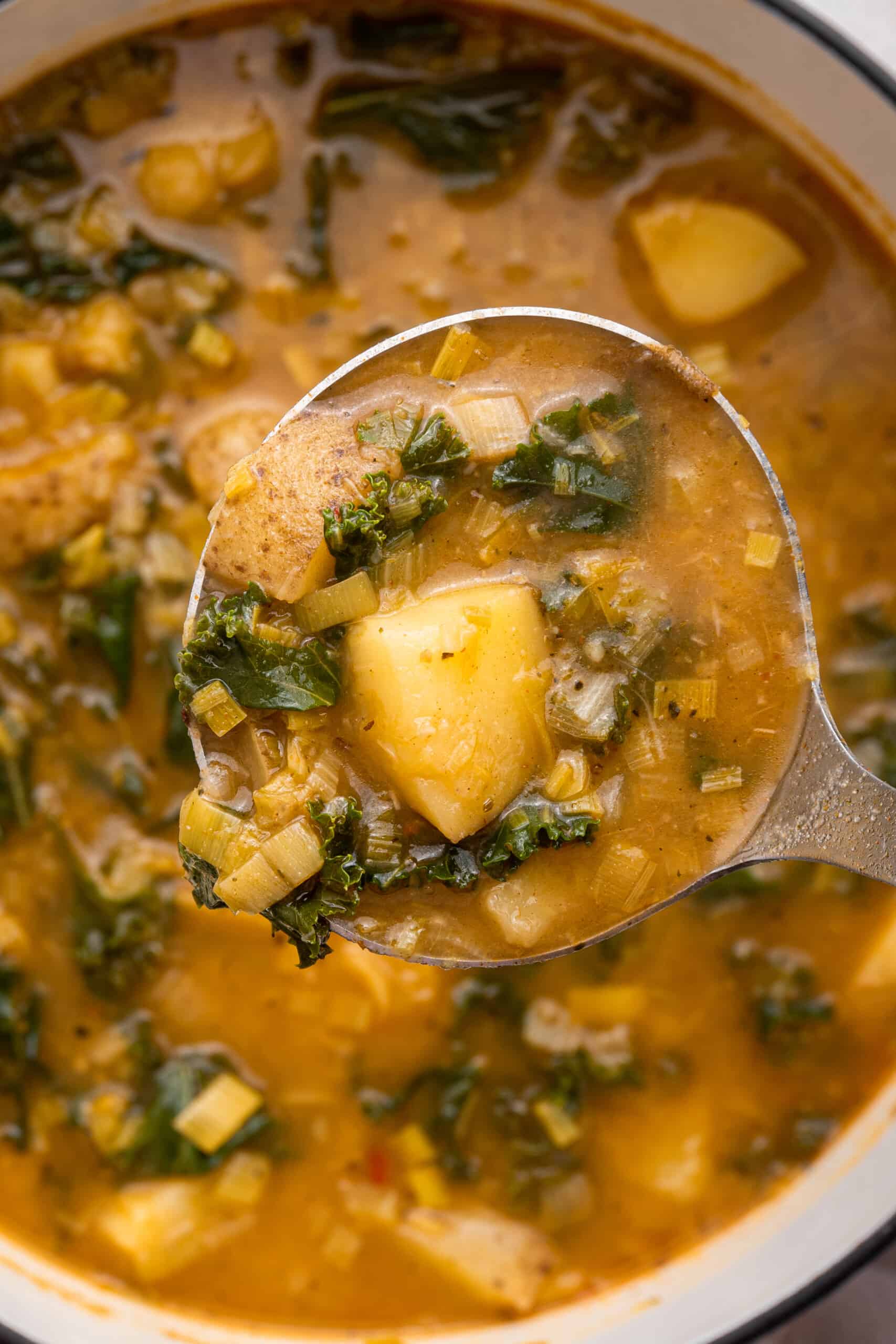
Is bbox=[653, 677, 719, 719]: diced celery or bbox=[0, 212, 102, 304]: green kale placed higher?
bbox=[0, 212, 102, 304]: green kale

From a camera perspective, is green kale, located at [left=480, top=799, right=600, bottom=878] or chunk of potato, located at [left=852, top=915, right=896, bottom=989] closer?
green kale, located at [left=480, top=799, right=600, bottom=878]

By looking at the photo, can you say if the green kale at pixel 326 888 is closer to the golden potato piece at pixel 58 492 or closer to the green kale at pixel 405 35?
the golden potato piece at pixel 58 492

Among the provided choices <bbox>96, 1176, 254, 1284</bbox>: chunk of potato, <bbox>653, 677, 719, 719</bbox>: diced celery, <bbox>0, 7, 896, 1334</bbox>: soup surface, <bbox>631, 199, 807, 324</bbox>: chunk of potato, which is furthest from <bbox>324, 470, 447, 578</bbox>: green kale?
<bbox>96, 1176, 254, 1284</bbox>: chunk of potato

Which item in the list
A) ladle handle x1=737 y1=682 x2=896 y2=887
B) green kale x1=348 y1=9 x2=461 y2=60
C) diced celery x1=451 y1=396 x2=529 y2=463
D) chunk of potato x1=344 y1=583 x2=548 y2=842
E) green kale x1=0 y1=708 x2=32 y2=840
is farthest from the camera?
green kale x1=0 y1=708 x2=32 y2=840

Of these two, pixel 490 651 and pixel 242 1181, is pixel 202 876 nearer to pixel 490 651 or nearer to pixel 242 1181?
pixel 490 651

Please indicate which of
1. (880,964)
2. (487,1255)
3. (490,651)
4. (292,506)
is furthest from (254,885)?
(880,964)

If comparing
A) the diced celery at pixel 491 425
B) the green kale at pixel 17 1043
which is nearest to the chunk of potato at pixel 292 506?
the diced celery at pixel 491 425

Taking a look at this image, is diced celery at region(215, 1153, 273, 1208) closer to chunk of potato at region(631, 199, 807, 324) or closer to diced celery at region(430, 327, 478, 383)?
diced celery at region(430, 327, 478, 383)
